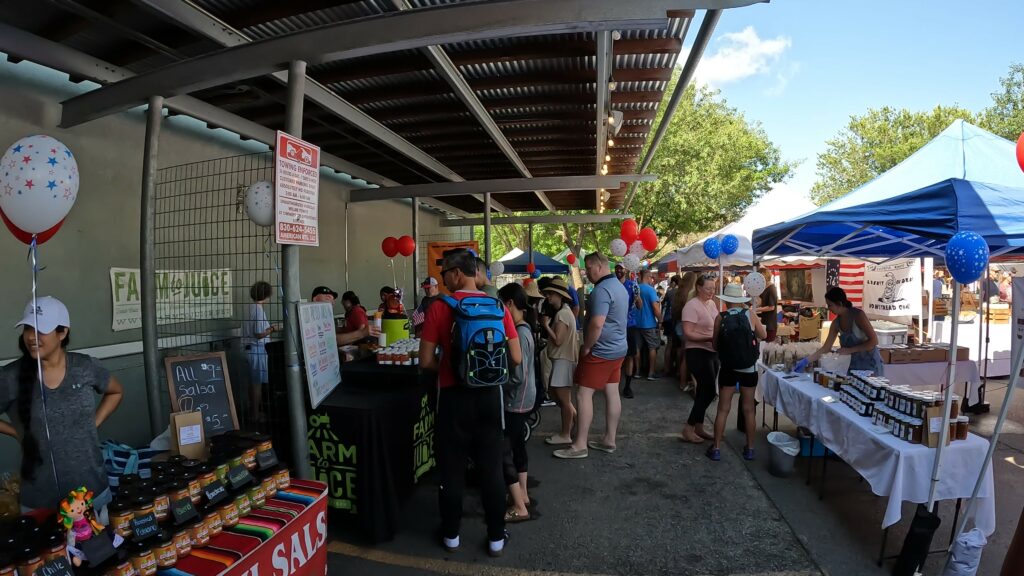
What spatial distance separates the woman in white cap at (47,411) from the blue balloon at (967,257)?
4803 mm

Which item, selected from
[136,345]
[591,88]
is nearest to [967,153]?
[591,88]

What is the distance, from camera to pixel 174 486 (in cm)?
227

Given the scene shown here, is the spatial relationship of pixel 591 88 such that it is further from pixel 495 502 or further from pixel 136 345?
pixel 136 345

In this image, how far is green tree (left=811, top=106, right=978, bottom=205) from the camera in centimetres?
2509

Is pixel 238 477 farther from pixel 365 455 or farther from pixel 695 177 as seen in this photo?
pixel 695 177

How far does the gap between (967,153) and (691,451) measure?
3.63m

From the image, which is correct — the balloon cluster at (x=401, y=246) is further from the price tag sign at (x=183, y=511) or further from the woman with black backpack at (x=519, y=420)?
the price tag sign at (x=183, y=511)

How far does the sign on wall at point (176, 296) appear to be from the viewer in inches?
188

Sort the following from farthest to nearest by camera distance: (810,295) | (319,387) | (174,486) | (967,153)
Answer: (810,295) < (967,153) < (319,387) < (174,486)

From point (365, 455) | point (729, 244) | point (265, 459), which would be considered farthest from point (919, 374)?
point (265, 459)

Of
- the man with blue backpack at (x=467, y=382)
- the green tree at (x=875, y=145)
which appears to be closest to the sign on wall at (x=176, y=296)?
the man with blue backpack at (x=467, y=382)

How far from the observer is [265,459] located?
282cm

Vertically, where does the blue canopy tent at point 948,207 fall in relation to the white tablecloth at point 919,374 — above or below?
above

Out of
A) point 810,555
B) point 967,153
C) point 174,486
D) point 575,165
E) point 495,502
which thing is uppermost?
point 575,165
